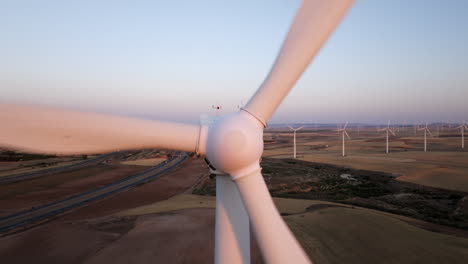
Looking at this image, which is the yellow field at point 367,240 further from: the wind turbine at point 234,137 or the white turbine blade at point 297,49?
the white turbine blade at point 297,49

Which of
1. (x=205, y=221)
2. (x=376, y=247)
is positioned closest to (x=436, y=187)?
(x=376, y=247)

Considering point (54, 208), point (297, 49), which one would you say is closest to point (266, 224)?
point (297, 49)

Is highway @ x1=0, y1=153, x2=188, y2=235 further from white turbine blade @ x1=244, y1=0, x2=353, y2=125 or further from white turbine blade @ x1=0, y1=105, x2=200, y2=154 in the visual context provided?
white turbine blade @ x1=244, y1=0, x2=353, y2=125

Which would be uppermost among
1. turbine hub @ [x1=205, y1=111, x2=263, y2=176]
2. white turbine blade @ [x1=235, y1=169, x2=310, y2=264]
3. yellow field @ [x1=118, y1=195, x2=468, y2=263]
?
turbine hub @ [x1=205, y1=111, x2=263, y2=176]

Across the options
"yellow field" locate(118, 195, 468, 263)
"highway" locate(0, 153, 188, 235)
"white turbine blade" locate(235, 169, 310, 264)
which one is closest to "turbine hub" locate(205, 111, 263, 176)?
"white turbine blade" locate(235, 169, 310, 264)

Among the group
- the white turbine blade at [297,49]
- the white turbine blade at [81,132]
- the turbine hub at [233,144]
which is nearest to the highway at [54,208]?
the white turbine blade at [81,132]

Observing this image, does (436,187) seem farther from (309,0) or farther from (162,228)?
(309,0)
